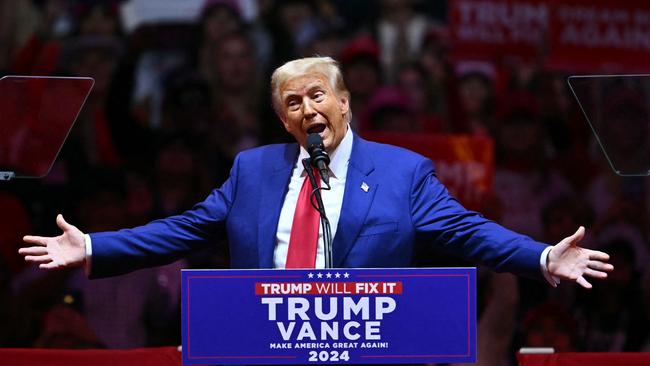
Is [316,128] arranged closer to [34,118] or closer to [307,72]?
[307,72]

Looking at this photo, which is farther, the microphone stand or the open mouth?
the open mouth

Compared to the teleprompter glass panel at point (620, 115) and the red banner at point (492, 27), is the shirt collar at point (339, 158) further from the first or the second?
the red banner at point (492, 27)

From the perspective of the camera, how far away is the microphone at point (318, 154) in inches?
173

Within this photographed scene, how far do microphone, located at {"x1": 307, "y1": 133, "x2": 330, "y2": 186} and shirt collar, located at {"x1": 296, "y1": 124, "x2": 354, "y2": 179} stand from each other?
0.79 feet

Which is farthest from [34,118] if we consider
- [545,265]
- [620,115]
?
[620,115]

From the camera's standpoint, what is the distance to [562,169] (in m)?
8.40

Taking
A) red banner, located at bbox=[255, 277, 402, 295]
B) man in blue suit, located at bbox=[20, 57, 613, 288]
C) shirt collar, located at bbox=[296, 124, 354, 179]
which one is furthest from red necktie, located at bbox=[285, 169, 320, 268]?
red banner, located at bbox=[255, 277, 402, 295]

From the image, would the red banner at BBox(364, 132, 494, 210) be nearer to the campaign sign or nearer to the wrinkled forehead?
the wrinkled forehead

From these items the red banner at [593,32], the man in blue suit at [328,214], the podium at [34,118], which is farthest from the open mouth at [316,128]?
the red banner at [593,32]

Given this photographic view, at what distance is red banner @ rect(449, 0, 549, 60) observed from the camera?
27.5 ft

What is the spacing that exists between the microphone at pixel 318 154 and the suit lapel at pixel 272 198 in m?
0.25

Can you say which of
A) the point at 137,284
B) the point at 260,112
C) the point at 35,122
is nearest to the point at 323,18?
the point at 260,112

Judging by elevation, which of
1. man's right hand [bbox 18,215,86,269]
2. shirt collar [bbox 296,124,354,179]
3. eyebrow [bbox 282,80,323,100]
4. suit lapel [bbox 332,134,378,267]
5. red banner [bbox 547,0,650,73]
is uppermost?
red banner [bbox 547,0,650,73]

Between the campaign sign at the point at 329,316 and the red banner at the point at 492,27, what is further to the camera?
the red banner at the point at 492,27
